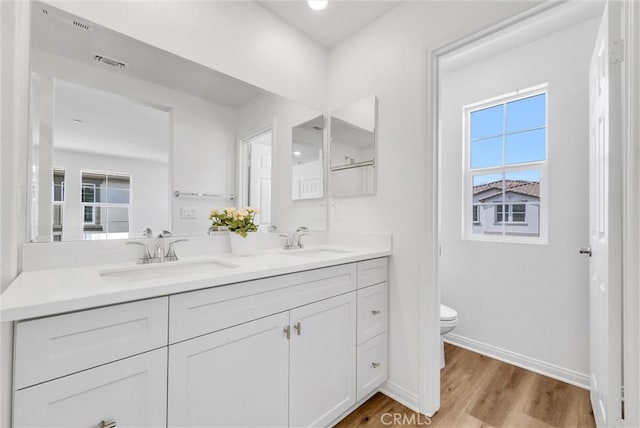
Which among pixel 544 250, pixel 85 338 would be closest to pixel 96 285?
pixel 85 338

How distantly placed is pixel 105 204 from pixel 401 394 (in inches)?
76.6

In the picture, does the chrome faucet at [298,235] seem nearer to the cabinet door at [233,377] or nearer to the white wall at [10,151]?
the cabinet door at [233,377]

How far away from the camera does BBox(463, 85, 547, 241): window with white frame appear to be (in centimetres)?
218

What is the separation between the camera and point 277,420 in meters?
1.22

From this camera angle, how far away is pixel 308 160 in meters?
2.26

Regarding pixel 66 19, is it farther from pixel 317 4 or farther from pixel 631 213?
pixel 631 213

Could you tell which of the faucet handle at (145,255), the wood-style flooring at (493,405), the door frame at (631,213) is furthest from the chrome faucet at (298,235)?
the door frame at (631,213)

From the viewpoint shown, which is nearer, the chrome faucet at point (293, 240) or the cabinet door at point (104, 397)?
the cabinet door at point (104, 397)

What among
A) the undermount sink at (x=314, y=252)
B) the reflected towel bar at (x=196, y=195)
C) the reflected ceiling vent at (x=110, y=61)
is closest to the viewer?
the reflected ceiling vent at (x=110, y=61)

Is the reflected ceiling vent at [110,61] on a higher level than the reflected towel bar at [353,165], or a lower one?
higher

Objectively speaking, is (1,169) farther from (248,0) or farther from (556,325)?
(556,325)

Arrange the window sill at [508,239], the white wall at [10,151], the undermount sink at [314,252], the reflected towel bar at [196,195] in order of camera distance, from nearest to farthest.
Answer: the white wall at [10,151], the reflected towel bar at [196,195], the undermount sink at [314,252], the window sill at [508,239]

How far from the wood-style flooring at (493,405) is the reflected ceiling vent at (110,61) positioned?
2.15 meters

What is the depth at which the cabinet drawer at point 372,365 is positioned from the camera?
164 cm
